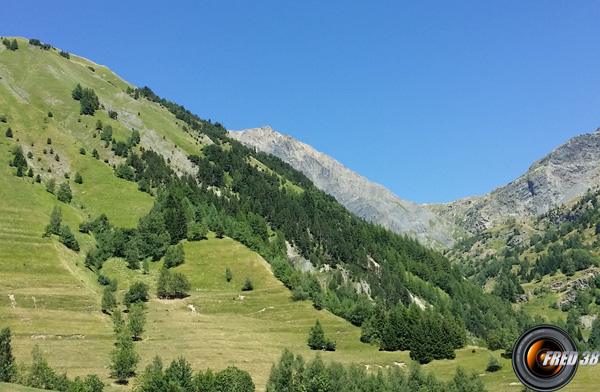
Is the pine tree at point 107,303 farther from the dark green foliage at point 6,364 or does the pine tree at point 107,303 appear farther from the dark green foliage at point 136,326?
the dark green foliage at point 6,364

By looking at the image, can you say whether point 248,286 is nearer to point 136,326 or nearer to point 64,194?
point 136,326

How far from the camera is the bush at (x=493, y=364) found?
8400 cm

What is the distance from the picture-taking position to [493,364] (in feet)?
276

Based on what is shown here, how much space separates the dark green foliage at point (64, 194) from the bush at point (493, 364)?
131 meters

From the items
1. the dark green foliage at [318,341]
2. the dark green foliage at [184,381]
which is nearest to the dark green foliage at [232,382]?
the dark green foliage at [184,381]

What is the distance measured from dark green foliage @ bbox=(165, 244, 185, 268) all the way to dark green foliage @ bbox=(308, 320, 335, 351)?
51.5m

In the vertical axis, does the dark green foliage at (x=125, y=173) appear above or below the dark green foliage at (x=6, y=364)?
above

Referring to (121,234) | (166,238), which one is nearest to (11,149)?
(121,234)

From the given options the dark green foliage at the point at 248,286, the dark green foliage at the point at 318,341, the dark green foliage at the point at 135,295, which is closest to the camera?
the dark green foliage at the point at 318,341

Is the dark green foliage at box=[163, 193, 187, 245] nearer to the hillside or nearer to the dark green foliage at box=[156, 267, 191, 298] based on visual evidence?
the hillside

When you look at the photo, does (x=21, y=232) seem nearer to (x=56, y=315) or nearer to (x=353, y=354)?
(x=56, y=315)

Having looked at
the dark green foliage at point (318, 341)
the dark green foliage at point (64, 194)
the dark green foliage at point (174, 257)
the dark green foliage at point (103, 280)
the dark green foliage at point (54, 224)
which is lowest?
the dark green foliage at point (318, 341)

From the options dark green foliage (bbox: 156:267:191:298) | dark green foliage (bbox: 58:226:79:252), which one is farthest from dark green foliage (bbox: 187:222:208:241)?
dark green foliage (bbox: 58:226:79:252)

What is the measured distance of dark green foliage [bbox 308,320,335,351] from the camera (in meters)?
98.5
